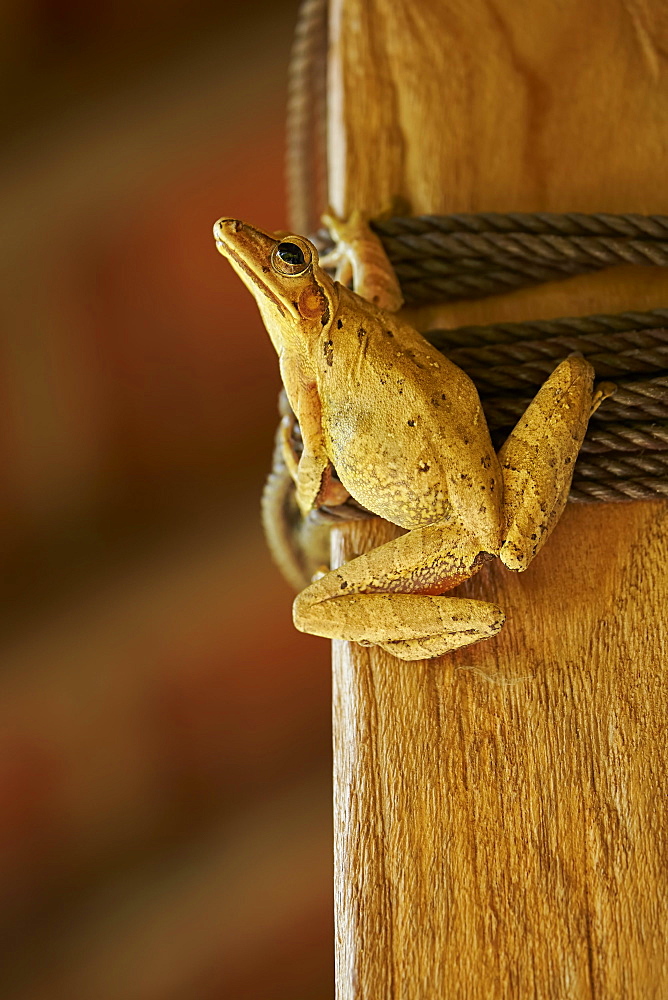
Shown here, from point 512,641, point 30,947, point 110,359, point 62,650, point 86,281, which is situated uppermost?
point 86,281

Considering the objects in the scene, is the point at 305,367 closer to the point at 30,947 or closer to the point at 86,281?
the point at 86,281

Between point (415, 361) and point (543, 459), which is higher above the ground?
point (415, 361)

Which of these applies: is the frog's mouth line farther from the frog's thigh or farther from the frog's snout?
the frog's thigh

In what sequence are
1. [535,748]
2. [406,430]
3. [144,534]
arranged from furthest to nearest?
1. [144,534]
2. [406,430]
3. [535,748]

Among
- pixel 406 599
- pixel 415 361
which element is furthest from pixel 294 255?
pixel 406 599

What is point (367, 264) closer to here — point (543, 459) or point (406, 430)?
point (406, 430)

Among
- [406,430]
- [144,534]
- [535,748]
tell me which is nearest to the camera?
[535,748]

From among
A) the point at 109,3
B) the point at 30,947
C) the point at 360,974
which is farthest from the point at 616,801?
the point at 109,3
